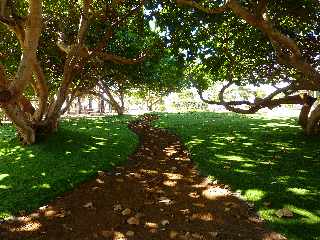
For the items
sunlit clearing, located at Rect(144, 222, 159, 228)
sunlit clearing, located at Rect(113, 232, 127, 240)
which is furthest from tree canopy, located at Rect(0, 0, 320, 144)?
sunlit clearing, located at Rect(113, 232, 127, 240)

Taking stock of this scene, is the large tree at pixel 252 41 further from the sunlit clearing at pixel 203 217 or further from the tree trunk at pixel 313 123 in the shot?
the sunlit clearing at pixel 203 217

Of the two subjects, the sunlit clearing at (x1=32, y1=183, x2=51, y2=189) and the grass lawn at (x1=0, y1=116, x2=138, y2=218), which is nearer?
the grass lawn at (x1=0, y1=116, x2=138, y2=218)

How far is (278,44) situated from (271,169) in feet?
13.5

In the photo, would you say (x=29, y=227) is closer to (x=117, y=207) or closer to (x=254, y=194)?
(x=117, y=207)

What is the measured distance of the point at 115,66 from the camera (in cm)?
2245

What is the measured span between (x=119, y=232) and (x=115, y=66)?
15.5 metres

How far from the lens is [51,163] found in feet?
43.2

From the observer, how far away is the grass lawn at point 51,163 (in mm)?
10062

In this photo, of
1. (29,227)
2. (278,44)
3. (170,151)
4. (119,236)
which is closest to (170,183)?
(119,236)

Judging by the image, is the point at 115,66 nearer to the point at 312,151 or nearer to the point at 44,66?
the point at 44,66

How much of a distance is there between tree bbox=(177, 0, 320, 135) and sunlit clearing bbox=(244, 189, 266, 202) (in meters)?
4.00

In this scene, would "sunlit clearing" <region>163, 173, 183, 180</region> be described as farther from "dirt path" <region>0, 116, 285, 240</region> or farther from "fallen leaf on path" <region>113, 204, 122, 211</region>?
"fallen leaf on path" <region>113, 204, 122, 211</region>

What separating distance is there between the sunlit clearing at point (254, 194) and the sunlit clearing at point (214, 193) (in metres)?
0.53

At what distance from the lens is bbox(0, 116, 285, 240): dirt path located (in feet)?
25.6
